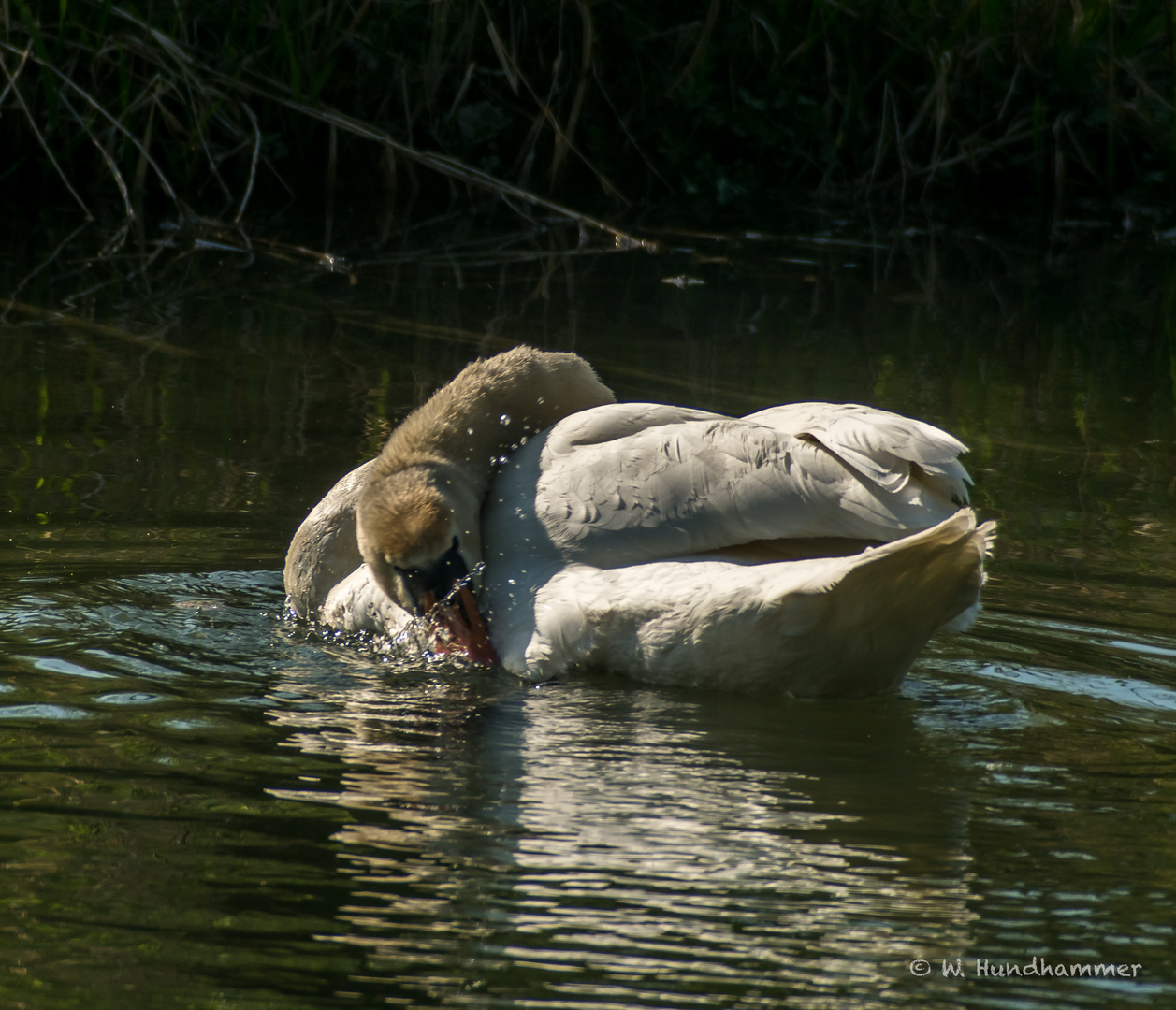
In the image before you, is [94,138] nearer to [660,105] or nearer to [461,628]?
[660,105]

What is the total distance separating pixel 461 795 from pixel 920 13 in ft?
29.7

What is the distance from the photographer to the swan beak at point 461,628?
Answer: 382 cm

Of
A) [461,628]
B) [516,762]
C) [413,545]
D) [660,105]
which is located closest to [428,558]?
[413,545]

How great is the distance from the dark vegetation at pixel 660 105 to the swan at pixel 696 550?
5.96m

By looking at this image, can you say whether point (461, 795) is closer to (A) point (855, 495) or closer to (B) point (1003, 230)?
(A) point (855, 495)

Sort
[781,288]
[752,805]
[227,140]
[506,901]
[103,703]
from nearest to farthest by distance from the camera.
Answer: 1. [506,901]
2. [752,805]
3. [103,703]
4. [781,288]
5. [227,140]

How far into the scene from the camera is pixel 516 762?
10.1 ft

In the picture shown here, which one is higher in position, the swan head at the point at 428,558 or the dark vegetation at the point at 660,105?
the dark vegetation at the point at 660,105

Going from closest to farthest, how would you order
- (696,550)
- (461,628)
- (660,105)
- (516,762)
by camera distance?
1. (516,762)
2. (696,550)
3. (461,628)
4. (660,105)

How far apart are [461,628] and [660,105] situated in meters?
8.28

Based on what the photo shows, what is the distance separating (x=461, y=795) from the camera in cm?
287

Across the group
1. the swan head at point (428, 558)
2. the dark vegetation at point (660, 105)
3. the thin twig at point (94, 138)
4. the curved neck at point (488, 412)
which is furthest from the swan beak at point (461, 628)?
the dark vegetation at point (660, 105)

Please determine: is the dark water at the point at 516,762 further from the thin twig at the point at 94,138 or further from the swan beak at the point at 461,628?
the thin twig at the point at 94,138

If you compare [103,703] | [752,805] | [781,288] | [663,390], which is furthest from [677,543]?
[781,288]
